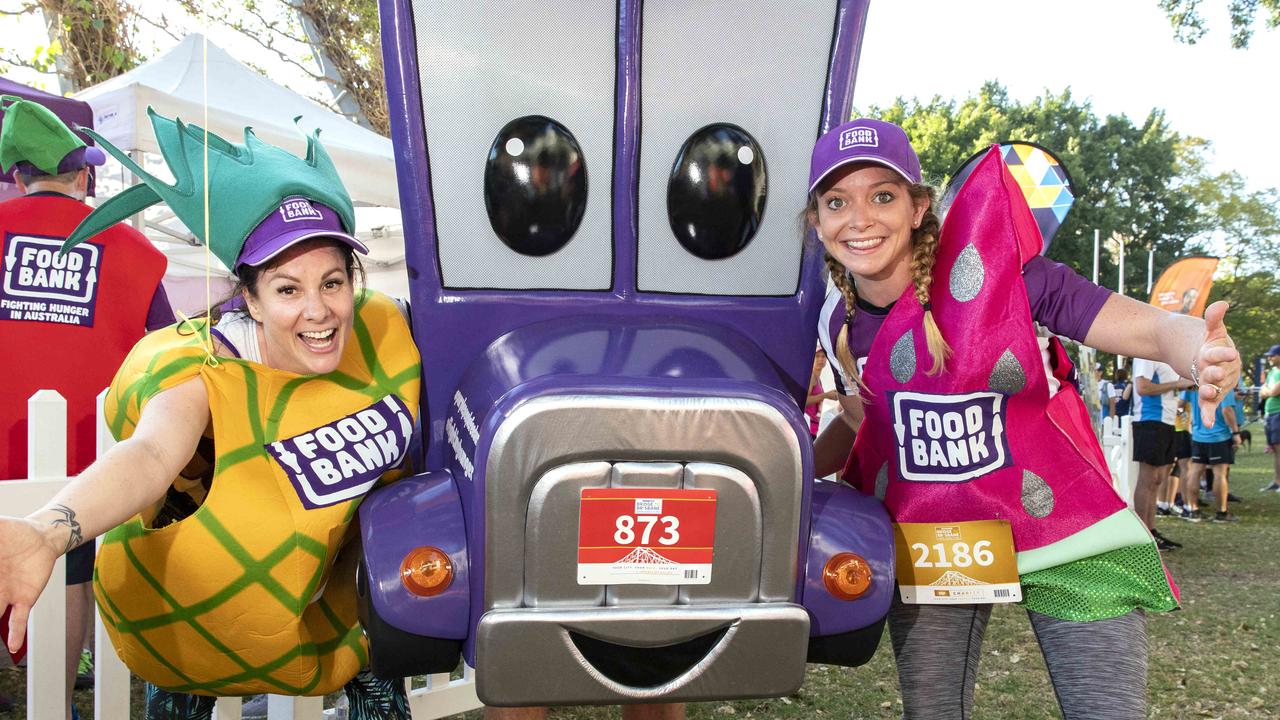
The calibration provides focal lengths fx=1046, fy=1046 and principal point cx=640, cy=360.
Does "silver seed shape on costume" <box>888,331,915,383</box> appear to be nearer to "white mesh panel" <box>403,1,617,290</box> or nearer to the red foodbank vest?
"white mesh panel" <box>403,1,617,290</box>

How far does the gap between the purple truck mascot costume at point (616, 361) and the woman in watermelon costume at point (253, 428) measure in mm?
185

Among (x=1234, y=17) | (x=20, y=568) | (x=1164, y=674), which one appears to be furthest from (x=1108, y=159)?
(x=20, y=568)

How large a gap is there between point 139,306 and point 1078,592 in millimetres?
3196

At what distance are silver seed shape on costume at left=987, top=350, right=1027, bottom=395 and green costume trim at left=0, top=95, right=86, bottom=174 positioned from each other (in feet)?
10.2

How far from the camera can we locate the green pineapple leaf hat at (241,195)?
2.14 m

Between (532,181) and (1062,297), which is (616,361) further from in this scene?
(1062,297)

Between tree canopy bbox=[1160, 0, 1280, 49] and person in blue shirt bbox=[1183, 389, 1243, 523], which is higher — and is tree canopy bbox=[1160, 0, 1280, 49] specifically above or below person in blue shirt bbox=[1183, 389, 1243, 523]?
above

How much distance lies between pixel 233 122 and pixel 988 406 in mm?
5459

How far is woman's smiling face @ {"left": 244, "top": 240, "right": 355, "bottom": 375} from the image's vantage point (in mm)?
2170

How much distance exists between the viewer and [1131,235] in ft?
102

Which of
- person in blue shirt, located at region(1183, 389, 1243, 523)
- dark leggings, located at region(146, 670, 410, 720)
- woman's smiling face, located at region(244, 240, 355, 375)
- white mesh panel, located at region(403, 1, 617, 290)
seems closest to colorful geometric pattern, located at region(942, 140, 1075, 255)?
white mesh panel, located at region(403, 1, 617, 290)

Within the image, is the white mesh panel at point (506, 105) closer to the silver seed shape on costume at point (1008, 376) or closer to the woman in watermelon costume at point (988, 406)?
the woman in watermelon costume at point (988, 406)

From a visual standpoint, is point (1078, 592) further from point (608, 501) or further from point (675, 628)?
point (608, 501)

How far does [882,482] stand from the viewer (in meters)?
2.29
